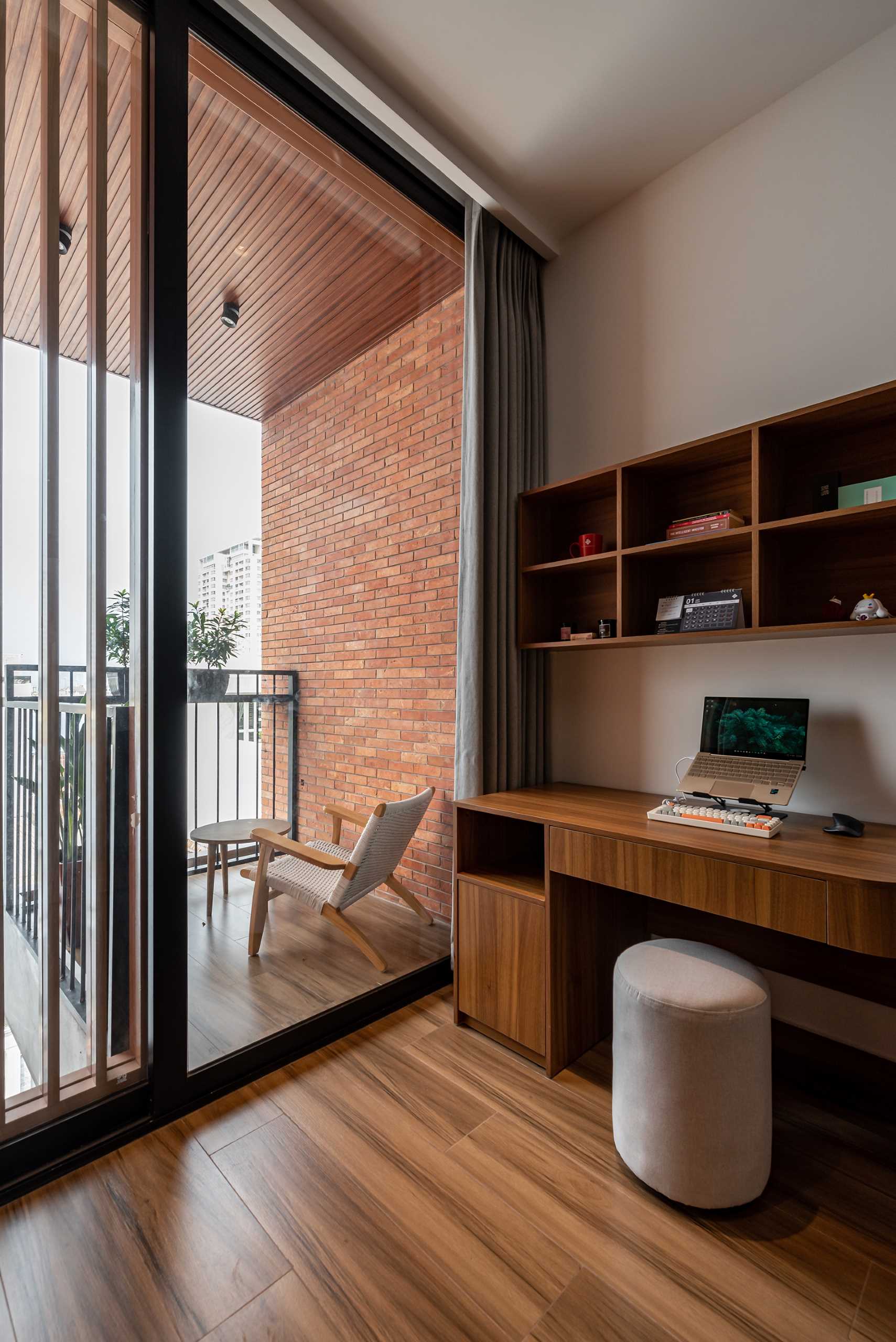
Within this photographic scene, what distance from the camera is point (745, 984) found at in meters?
1.48

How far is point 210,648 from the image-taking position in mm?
1984

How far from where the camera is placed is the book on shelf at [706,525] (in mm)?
1918

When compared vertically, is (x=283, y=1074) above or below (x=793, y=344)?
below

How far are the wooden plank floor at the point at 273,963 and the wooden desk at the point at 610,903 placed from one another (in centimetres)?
43

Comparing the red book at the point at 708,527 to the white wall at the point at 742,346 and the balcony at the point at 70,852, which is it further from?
the balcony at the point at 70,852

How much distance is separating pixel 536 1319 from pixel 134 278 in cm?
254

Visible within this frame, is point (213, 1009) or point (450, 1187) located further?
point (213, 1009)

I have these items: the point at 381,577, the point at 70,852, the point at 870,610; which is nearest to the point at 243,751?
the point at 70,852

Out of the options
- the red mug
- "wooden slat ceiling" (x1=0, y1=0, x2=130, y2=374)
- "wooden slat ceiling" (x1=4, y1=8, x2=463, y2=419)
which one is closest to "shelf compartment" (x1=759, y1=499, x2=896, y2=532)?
the red mug

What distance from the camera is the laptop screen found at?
1.86 metres

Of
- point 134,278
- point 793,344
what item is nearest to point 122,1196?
point 134,278

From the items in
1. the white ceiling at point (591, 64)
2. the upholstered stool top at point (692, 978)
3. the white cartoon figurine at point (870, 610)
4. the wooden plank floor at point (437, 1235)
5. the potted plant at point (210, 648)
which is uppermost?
the white ceiling at point (591, 64)

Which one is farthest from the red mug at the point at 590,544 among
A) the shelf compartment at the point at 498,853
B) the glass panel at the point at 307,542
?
the shelf compartment at the point at 498,853

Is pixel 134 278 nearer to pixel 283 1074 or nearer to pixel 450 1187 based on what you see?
pixel 283 1074
